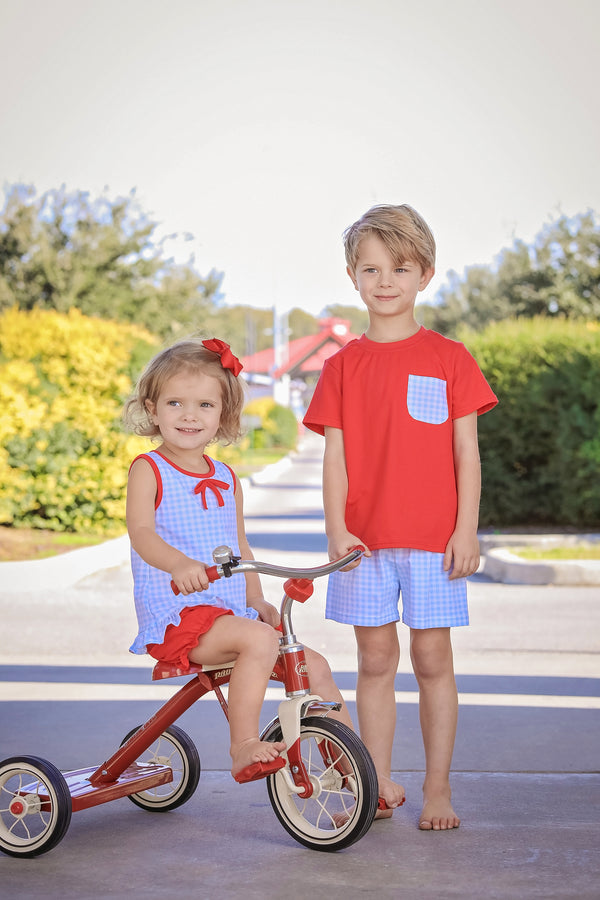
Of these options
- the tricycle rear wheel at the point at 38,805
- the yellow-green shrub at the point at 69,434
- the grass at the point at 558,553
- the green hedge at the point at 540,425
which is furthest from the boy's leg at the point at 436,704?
the yellow-green shrub at the point at 69,434

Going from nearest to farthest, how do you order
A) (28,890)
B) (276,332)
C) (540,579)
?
(28,890) → (540,579) → (276,332)

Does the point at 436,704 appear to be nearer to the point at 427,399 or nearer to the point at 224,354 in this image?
the point at 427,399

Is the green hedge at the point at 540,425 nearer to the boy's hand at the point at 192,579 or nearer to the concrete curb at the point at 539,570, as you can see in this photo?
the concrete curb at the point at 539,570

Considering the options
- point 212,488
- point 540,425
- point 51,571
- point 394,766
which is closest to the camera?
point 212,488

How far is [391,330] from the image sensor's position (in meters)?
3.84

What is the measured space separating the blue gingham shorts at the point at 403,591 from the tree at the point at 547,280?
34281 mm

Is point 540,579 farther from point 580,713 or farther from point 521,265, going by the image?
point 521,265

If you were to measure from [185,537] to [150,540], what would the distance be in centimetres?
15

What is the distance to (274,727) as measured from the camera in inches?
132

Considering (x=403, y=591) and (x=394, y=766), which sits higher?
(x=403, y=591)

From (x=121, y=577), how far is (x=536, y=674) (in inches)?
196

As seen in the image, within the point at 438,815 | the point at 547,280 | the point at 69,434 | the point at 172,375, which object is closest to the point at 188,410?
the point at 172,375

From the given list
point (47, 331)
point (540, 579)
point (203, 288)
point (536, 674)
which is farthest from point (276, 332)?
point (536, 674)

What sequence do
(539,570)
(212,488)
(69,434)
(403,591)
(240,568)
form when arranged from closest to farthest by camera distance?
(240,568)
(212,488)
(403,591)
(539,570)
(69,434)
